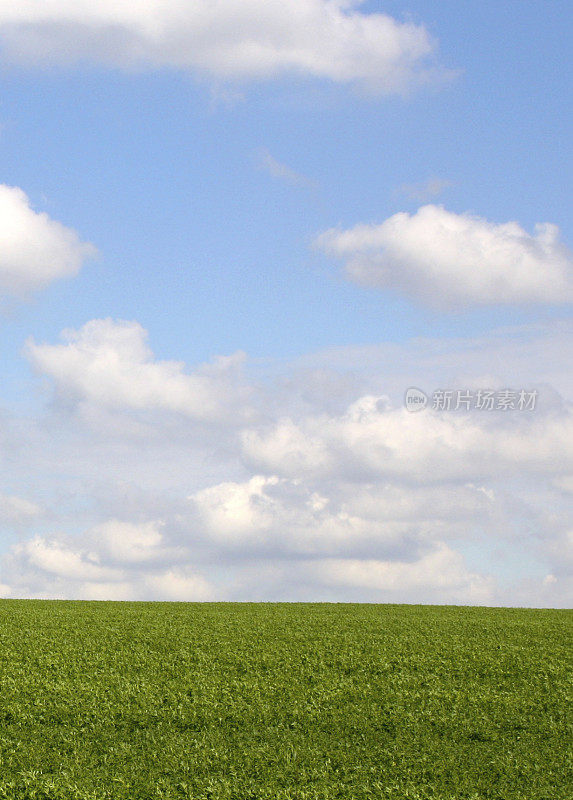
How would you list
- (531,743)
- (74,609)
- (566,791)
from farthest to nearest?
(74,609)
(531,743)
(566,791)

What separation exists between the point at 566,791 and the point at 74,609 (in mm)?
16229

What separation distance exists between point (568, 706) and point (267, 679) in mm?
6370

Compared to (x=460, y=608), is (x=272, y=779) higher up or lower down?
lower down

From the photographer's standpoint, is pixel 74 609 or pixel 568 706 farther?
pixel 74 609

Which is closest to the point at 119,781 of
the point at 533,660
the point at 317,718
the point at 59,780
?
the point at 59,780

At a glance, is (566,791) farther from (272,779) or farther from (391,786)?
(272,779)

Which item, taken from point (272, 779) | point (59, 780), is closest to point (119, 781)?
point (59, 780)

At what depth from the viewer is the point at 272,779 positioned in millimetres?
13219

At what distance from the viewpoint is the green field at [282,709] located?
13.3 metres

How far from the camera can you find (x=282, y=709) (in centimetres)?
1570

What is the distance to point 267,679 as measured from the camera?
1712 centimetres

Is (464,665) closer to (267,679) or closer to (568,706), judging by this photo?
(568,706)

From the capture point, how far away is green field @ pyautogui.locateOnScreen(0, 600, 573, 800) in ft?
43.5

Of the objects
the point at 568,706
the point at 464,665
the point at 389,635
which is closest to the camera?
the point at 568,706
